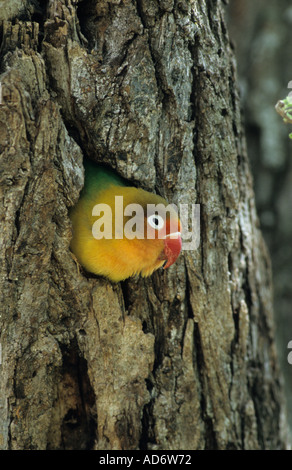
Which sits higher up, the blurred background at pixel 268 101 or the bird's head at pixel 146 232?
the blurred background at pixel 268 101

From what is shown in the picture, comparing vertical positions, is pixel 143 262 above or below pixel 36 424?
above

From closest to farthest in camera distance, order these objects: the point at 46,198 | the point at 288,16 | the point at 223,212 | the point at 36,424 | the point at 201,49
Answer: the point at 46,198
the point at 36,424
the point at 201,49
the point at 223,212
the point at 288,16

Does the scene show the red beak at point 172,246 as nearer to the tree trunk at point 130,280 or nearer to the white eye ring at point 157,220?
the white eye ring at point 157,220

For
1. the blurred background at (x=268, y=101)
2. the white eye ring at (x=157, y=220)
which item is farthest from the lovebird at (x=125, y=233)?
the blurred background at (x=268, y=101)

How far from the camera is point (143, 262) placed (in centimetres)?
224

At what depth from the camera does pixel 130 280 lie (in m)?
2.39

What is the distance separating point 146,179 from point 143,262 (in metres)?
0.40

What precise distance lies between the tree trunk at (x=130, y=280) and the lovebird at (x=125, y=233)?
3.7 inches

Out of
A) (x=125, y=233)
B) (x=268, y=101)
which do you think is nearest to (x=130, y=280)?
(x=125, y=233)

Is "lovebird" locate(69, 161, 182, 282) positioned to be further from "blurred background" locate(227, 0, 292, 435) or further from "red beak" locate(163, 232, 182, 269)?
"blurred background" locate(227, 0, 292, 435)

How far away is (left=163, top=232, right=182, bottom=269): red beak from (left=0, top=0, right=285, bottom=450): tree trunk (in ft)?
0.63

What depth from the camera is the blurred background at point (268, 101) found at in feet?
12.2

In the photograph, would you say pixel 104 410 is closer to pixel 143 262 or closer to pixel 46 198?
pixel 143 262

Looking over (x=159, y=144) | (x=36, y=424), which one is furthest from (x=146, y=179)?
(x=36, y=424)
